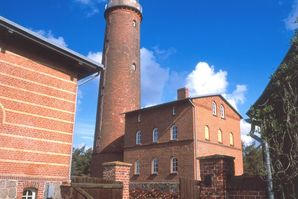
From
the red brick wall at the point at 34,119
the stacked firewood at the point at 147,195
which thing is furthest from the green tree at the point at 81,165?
the red brick wall at the point at 34,119

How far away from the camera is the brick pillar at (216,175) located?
718 cm

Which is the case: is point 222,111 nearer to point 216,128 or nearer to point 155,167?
point 216,128

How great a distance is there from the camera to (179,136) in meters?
26.7

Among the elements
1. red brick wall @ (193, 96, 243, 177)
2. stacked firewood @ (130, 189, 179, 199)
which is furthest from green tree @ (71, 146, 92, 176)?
stacked firewood @ (130, 189, 179, 199)

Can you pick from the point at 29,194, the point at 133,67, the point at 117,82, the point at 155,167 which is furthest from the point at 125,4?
the point at 29,194

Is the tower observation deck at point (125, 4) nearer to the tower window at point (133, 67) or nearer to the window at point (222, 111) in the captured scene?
the tower window at point (133, 67)

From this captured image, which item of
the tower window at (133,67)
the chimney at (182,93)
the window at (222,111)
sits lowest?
the window at (222,111)

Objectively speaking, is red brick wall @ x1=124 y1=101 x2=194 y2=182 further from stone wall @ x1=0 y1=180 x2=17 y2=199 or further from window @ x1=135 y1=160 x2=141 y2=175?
stone wall @ x1=0 y1=180 x2=17 y2=199

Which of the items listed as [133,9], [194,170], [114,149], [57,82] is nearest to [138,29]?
[133,9]

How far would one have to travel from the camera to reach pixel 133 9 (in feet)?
116

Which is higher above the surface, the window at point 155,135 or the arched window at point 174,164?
the window at point 155,135

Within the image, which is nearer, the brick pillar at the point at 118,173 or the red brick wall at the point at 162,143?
the brick pillar at the point at 118,173

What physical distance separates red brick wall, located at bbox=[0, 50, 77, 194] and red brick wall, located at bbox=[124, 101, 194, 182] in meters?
15.4

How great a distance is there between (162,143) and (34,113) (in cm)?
1850
